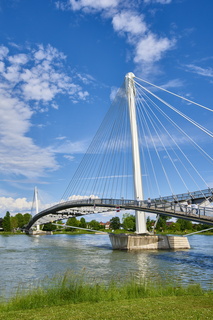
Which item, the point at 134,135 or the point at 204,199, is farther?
the point at 134,135

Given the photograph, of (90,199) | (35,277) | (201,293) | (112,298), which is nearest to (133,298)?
(112,298)

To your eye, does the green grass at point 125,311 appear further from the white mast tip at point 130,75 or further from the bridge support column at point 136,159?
the white mast tip at point 130,75

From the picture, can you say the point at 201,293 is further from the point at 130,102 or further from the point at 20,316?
the point at 130,102

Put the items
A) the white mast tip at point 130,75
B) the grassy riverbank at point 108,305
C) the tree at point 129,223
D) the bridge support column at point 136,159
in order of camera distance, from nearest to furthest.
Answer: the grassy riverbank at point 108,305 < the bridge support column at point 136,159 < the white mast tip at point 130,75 < the tree at point 129,223

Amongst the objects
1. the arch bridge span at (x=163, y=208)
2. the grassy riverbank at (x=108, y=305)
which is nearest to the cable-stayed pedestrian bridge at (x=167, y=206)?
the arch bridge span at (x=163, y=208)

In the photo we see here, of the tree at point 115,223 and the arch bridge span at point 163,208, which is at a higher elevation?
→ the tree at point 115,223

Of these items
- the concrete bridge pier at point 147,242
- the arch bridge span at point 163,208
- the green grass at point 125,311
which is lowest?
the green grass at point 125,311

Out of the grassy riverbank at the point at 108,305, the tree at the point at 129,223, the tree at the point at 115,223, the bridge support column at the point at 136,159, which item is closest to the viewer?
the grassy riverbank at the point at 108,305

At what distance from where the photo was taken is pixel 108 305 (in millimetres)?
10117

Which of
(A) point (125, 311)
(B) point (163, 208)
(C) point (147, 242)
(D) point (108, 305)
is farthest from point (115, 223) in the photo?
(A) point (125, 311)

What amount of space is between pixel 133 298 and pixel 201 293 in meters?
3.09

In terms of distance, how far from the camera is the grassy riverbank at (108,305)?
8703 mm

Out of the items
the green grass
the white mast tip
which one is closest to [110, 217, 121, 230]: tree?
the white mast tip

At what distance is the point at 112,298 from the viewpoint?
11.5m
